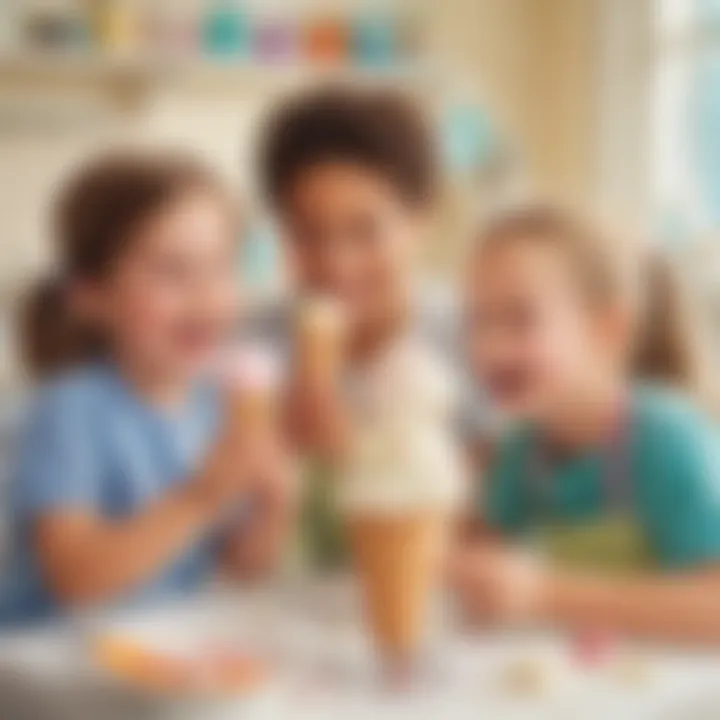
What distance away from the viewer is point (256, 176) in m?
0.76

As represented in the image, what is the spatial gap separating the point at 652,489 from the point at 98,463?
0.97 feet

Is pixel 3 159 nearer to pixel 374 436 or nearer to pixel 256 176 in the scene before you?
pixel 256 176

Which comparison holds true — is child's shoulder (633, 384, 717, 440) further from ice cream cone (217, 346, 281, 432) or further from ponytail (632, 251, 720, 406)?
ice cream cone (217, 346, 281, 432)

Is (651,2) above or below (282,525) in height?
above

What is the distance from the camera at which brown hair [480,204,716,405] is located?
2.54 feet

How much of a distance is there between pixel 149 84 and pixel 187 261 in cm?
11

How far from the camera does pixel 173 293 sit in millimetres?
735

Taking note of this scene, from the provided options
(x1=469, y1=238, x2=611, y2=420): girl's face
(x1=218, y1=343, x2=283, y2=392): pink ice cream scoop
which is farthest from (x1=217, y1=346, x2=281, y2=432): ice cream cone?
(x1=469, y1=238, x2=611, y2=420): girl's face

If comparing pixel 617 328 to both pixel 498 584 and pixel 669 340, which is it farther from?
pixel 498 584

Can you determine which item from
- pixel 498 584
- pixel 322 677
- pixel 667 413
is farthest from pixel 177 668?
pixel 667 413

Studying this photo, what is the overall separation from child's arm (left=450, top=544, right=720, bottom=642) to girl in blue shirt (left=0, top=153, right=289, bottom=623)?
120 mm

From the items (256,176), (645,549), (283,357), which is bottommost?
(645,549)

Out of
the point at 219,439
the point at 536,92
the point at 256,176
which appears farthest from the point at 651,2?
the point at 219,439

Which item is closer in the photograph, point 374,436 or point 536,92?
point 374,436
